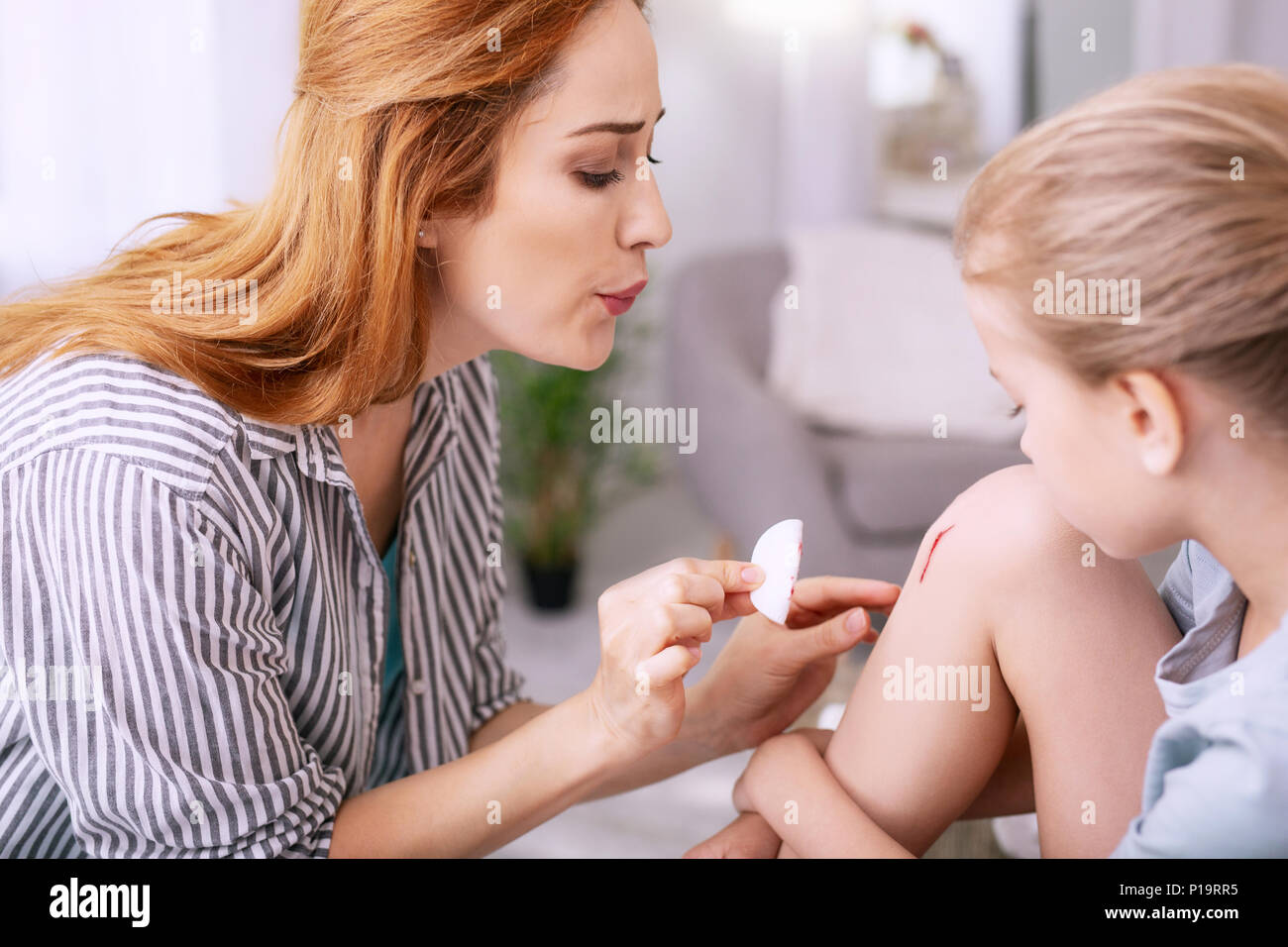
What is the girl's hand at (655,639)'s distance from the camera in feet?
2.52

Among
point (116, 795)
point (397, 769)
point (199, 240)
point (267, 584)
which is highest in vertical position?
point (199, 240)

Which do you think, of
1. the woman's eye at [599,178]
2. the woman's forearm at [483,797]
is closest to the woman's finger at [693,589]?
the woman's forearm at [483,797]

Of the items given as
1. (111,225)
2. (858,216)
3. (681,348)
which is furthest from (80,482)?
(858,216)

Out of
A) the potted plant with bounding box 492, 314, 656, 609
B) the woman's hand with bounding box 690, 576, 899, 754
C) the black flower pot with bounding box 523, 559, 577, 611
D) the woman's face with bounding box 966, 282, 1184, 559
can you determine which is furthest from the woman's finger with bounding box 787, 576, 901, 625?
the black flower pot with bounding box 523, 559, 577, 611

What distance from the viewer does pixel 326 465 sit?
92 cm

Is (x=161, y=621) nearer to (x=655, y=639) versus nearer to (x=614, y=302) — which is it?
(x=655, y=639)

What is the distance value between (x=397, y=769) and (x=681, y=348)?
1648mm

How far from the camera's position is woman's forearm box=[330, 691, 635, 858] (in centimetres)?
86

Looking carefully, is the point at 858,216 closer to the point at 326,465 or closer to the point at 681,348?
the point at 681,348

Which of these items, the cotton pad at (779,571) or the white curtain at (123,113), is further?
the white curtain at (123,113)

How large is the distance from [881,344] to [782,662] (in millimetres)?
1724

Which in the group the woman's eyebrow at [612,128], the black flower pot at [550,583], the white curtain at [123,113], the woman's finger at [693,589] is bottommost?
the black flower pot at [550,583]

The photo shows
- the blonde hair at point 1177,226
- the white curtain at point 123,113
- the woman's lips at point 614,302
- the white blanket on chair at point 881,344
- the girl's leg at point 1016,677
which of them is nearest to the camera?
the blonde hair at point 1177,226

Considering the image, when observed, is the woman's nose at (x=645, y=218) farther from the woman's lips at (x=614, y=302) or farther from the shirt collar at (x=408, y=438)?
the shirt collar at (x=408, y=438)
